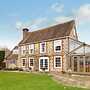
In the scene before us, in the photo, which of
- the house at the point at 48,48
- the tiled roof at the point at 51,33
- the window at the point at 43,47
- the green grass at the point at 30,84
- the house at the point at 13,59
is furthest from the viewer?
the house at the point at 13,59

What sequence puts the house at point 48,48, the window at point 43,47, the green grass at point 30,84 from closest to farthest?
1. the green grass at point 30,84
2. the house at point 48,48
3. the window at point 43,47

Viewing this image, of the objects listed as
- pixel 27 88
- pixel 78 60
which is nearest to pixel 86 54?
pixel 78 60

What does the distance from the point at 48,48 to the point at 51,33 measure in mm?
3319

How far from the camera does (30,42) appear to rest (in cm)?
5097

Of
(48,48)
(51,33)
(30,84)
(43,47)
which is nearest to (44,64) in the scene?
(48,48)

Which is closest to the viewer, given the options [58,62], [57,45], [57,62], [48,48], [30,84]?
[30,84]

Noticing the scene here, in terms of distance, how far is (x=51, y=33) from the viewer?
4747 cm

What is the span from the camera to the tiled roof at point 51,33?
1735 inches

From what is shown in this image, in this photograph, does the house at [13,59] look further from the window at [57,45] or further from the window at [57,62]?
the window at [57,62]

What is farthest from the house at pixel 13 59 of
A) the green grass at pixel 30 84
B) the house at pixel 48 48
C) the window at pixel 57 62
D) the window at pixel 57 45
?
the green grass at pixel 30 84

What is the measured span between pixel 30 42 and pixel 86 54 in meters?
16.8

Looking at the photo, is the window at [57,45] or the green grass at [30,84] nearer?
the green grass at [30,84]

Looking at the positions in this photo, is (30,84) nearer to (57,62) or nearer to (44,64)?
(57,62)

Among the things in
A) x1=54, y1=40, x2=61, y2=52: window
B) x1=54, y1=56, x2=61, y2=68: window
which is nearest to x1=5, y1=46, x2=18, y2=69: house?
x1=54, y1=40, x2=61, y2=52: window
